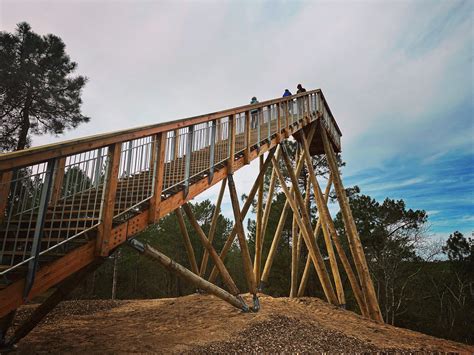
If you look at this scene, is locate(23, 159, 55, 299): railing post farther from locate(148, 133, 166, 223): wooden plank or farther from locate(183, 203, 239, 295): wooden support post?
locate(183, 203, 239, 295): wooden support post

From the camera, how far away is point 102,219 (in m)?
4.00

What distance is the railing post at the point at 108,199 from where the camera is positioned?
3.97 meters

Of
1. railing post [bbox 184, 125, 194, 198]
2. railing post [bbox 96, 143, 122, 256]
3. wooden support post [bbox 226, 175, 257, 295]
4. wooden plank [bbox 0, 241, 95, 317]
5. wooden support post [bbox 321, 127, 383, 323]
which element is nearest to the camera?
wooden plank [bbox 0, 241, 95, 317]

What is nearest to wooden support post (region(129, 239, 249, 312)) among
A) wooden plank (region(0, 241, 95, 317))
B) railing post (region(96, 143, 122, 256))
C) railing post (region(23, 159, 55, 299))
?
railing post (region(96, 143, 122, 256))

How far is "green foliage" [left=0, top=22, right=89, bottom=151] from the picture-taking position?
1345 cm

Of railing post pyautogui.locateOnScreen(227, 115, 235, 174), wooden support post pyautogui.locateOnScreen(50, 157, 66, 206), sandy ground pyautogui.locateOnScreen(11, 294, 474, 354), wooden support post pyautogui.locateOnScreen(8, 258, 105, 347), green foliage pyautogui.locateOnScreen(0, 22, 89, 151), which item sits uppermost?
green foliage pyautogui.locateOnScreen(0, 22, 89, 151)

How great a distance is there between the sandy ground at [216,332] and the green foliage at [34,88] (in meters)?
8.64

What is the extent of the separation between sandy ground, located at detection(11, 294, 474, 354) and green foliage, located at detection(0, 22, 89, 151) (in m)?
8.64

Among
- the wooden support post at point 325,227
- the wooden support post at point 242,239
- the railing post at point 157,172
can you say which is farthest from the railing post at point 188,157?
the wooden support post at point 325,227

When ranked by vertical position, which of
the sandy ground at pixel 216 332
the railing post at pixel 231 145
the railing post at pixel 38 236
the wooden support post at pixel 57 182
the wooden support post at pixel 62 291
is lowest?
the sandy ground at pixel 216 332

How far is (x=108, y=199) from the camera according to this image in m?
4.01

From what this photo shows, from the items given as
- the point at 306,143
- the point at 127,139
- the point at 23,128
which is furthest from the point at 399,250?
the point at 23,128

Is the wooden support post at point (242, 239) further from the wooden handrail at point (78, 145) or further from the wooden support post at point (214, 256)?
the wooden handrail at point (78, 145)

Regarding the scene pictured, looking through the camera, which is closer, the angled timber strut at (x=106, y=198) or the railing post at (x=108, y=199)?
the angled timber strut at (x=106, y=198)
